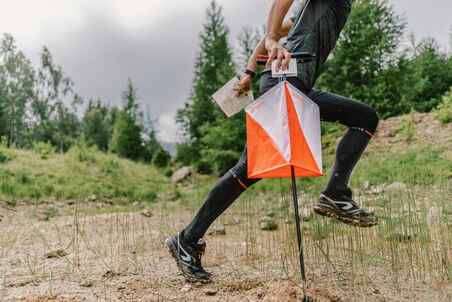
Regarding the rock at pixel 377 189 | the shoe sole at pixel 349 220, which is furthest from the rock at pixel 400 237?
the rock at pixel 377 189

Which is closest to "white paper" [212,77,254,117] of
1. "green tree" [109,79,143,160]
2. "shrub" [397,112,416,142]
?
"shrub" [397,112,416,142]

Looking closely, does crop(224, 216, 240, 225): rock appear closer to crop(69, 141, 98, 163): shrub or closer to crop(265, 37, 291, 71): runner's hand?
crop(265, 37, 291, 71): runner's hand

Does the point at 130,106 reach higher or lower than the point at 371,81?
higher

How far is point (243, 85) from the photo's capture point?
212cm

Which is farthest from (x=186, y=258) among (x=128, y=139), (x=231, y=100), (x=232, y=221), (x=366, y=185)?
(x=128, y=139)

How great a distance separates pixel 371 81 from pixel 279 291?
12.8 meters

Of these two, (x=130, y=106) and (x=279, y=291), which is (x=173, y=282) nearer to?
(x=279, y=291)

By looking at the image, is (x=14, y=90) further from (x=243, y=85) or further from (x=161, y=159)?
(x=243, y=85)

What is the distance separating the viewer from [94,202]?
824 cm

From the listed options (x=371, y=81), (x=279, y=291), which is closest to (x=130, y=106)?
(x=371, y=81)

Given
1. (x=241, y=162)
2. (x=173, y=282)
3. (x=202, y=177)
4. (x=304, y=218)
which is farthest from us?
(x=202, y=177)

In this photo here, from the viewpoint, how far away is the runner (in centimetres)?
191

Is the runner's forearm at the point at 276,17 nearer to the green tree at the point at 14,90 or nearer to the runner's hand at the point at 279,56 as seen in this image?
the runner's hand at the point at 279,56

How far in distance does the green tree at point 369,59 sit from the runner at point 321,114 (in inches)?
446
